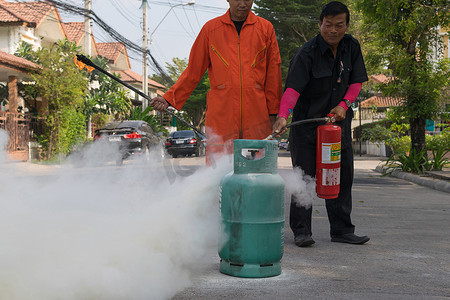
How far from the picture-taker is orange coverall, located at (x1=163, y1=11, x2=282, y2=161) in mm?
4059

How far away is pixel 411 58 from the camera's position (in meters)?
12.8

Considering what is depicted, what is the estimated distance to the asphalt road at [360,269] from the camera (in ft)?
9.82

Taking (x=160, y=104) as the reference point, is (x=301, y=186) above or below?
below

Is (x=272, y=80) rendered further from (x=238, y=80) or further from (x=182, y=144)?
(x=182, y=144)

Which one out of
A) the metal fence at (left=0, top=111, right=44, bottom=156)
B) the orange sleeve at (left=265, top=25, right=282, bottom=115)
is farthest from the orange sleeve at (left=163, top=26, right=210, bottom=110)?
the metal fence at (left=0, top=111, right=44, bottom=156)

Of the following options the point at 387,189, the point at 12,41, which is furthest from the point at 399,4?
the point at 12,41

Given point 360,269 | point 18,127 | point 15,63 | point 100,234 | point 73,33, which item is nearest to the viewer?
point 100,234

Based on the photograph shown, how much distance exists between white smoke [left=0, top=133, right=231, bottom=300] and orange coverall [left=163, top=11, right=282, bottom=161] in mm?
308

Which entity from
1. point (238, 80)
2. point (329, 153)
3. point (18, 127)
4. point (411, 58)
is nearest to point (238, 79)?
point (238, 80)

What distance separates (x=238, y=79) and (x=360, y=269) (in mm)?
1606

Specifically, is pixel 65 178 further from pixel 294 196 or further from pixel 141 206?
pixel 294 196

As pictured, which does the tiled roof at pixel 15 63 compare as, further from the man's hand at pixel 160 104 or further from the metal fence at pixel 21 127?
the man's hand at pixel 160 104

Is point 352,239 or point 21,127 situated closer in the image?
point 352,239

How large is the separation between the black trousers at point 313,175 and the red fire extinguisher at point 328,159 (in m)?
0.23
